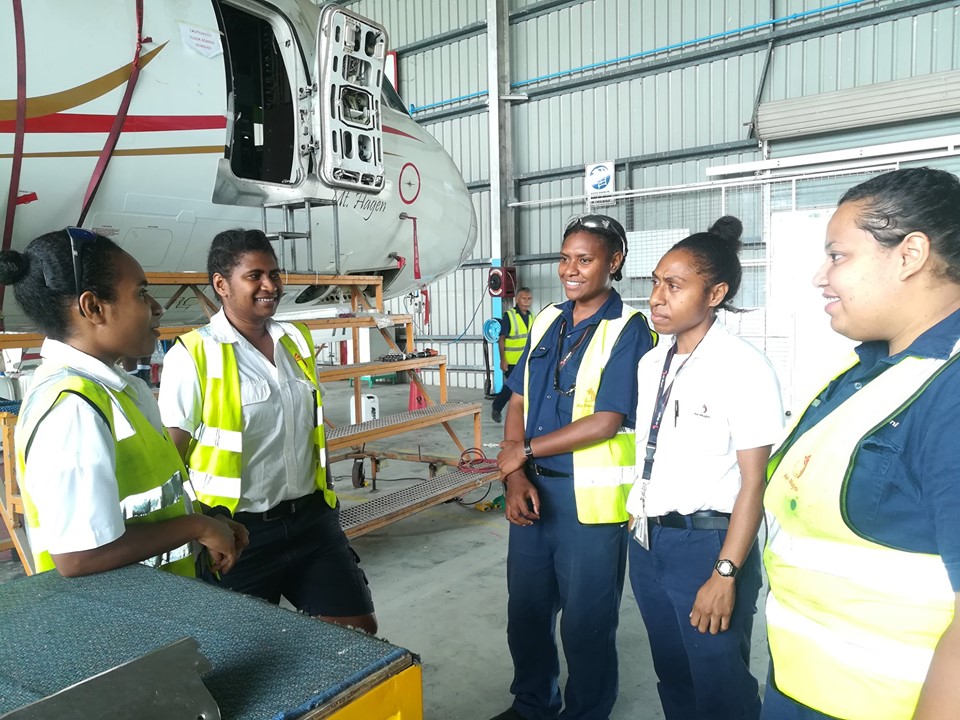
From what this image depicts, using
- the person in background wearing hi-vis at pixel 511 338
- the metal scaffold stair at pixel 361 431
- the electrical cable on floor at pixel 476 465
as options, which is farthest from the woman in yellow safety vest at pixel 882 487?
the person in background wearing hi-vis at pixel 511 338

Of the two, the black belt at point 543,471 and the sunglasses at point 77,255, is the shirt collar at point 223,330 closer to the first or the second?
the sunglasses at point 77,255

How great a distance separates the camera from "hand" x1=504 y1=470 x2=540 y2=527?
233 cm

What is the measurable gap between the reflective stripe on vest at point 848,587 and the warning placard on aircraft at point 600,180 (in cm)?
1007

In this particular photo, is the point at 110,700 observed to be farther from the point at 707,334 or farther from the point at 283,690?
the point at 707,334

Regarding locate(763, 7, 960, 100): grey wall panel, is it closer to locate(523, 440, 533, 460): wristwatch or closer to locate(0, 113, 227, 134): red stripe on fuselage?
locate(0, 113, 227, 134): red stripe on fuselage

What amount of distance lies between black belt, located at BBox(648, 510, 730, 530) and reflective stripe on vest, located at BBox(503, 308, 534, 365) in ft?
22.7

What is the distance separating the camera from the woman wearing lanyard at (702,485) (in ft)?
6.08

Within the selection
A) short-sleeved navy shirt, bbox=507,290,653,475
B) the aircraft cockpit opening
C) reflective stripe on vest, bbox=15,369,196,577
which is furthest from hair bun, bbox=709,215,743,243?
the aircraft cockpit opening

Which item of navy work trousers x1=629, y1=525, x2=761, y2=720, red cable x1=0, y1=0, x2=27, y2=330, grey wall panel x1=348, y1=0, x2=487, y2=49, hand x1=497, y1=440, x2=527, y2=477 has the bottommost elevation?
navy work trousers x1=629, y1=525, x2=761, y2=720

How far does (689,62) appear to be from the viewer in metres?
10.4

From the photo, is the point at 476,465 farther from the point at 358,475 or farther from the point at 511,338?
the point at 511,338

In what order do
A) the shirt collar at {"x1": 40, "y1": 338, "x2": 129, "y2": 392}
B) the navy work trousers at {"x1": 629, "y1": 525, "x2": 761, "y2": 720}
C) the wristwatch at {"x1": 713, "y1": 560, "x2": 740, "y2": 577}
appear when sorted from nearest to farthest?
the shirt collar at {"x1": 40, "y1": 338, "x2": 129, "y2": 392}, the wristwatch at {"x1": 713, "y1": 560, "x2": 740, "y2": 577}, the navy work trousers at {"x1": 629, "y1": 525, "x2": 761, "y2": 720}

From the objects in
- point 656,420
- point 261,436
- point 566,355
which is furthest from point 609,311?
point 261,436

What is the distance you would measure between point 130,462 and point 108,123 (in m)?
2.90
